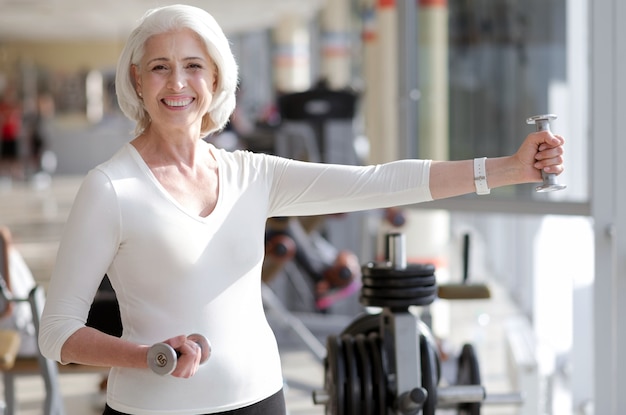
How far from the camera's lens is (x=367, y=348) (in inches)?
97.8

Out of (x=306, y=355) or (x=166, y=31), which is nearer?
(x=166, y=31)

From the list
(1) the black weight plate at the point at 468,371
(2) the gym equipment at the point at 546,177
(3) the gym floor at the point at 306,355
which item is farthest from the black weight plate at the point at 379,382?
(3) the gym floor at the point at 306,355

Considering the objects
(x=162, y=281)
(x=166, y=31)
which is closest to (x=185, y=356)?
(x=162, y=281)

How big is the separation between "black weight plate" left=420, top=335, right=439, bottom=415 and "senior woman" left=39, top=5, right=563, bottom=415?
0.69 meters

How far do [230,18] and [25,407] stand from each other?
1547 cm

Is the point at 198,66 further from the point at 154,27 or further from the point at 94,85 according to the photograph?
the point at 94,85

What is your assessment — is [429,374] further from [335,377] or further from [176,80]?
[176,80]

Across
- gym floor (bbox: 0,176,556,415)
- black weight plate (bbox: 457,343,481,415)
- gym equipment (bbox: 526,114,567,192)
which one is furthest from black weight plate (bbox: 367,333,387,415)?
gym floor (bbox: 0,176,556,415)

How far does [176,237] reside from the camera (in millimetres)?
1644

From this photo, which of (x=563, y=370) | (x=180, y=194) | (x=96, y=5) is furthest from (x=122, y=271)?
(x=96, y=5)

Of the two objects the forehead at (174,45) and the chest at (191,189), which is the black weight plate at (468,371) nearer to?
the chest at (191,189)

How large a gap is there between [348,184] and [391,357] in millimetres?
729

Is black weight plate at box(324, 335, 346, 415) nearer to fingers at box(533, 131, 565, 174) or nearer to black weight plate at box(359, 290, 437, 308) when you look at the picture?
black weight plate at box(359, 290, 437, 308)

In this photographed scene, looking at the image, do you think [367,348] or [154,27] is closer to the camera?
[154,27]
